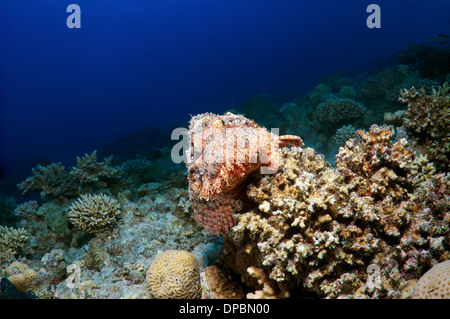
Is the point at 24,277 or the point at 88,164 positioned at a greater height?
the point at 88,164

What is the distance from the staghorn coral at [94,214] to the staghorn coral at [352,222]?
11.8 feet

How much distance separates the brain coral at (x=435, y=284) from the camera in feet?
5.48

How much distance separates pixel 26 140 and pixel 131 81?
55422mm

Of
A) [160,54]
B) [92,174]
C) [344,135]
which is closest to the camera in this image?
[92,174]

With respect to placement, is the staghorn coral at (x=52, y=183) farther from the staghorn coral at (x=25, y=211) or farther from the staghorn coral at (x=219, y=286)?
the staghorn coral at (x=219, y=286)

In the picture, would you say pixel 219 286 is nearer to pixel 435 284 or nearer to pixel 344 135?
pixel 435 284

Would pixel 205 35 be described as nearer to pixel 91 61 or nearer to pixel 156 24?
pixel 156 24

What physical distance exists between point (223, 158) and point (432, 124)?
2.95 metres

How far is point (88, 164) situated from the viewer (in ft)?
21.1

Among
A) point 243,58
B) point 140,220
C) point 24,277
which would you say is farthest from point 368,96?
point 243,58

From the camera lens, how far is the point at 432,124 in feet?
9.55

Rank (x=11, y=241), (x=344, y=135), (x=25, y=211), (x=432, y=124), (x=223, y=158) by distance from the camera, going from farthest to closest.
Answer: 1. (x=344, y=135)
2. (x=25, y=211)
3. (x=11, y=241)
4. (x=432, y=124)
5. (x=223, y=158)

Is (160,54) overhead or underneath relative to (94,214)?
overhead

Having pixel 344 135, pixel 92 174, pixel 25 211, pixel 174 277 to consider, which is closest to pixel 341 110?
pixel 344 135
